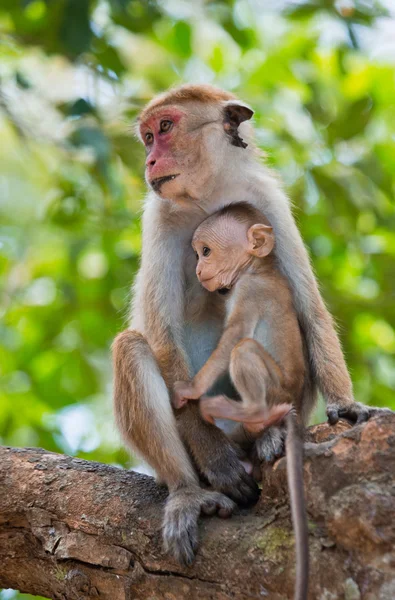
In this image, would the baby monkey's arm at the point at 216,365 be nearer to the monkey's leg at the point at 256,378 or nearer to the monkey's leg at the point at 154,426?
the monkey's leg at the point at 154,426

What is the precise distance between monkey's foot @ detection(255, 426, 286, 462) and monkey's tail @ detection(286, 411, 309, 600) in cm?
35

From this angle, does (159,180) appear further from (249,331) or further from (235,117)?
(249,331)

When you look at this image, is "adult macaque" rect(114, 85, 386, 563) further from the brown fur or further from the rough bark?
the rough bark

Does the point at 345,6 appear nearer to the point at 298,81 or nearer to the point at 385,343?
the point at 298,81

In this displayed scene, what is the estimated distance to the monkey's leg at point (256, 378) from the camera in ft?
14.9

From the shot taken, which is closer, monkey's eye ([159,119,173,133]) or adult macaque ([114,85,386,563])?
adult macaque ([114,85,386,563])

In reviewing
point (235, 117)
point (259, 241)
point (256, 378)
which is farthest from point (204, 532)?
point (235, 117)

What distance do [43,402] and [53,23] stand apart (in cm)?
362

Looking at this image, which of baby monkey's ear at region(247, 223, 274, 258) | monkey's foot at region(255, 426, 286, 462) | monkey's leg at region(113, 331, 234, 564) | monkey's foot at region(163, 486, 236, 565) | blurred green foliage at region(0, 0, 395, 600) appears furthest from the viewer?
blurred green foliage at region(0, 0, 395, 600)

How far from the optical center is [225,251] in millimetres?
5145

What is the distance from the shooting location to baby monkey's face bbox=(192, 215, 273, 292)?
16.9 ft

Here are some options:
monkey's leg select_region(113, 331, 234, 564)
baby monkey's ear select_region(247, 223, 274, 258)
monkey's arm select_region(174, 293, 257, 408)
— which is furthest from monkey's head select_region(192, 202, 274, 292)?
monkey's leg select_region(113, 331, 234, 564)

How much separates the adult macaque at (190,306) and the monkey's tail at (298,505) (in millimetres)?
556

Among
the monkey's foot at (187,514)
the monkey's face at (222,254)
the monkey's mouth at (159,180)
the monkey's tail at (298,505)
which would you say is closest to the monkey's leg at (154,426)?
the monkey's foot at (187,514)
